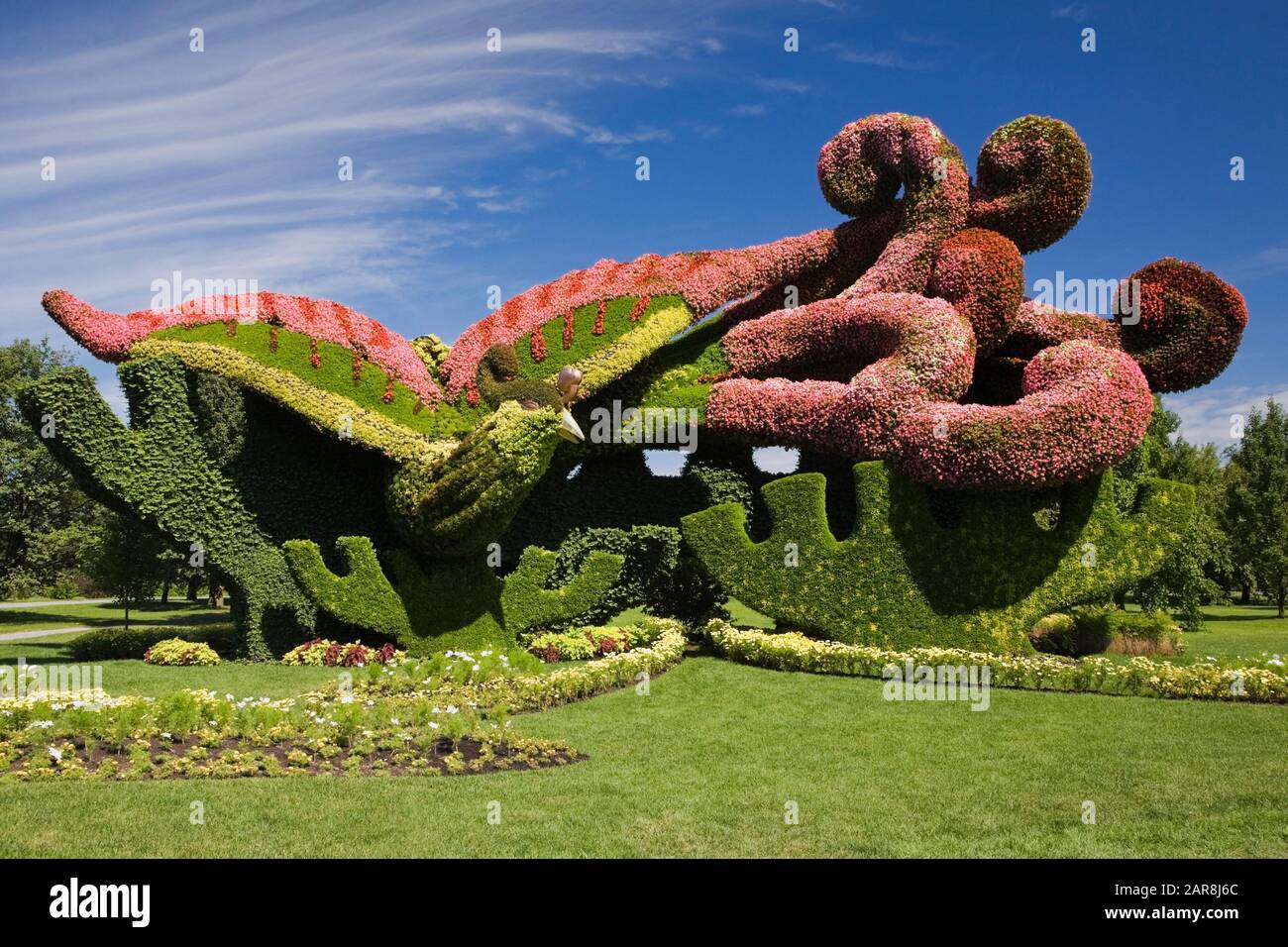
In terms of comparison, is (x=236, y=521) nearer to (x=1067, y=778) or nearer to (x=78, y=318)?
(x=78, y=318)

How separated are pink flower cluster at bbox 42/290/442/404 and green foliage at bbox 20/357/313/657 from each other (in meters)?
0.76

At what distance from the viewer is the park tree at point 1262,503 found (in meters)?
26.7

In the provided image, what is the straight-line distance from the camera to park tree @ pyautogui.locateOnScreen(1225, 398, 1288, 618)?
26.7m

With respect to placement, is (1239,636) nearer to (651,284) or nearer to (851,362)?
(851,362)

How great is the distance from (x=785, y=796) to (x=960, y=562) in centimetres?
731

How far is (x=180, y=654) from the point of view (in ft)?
47.4

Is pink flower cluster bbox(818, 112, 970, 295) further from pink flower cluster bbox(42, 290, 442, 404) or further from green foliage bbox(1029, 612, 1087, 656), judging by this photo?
pink flower cluster bbox(42, 290, 442, 404)

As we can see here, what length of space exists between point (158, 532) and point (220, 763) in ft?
26.5

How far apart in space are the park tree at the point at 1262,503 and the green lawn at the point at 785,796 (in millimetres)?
19868

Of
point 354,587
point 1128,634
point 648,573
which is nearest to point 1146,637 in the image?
point 1128,634

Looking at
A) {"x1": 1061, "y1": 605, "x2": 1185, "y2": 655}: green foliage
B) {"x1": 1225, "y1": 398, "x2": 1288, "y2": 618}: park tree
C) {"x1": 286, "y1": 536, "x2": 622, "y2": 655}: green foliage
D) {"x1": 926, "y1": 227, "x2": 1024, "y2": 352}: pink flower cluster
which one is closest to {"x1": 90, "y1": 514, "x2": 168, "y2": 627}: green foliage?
{"x1": 286, "y1": 536, "x2": 622, "y2": 655}: green foliage

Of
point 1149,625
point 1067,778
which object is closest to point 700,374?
point 1149,625

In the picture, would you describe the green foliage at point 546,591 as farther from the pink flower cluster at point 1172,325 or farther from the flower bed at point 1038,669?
the pink flower cluster at point 1172,325
